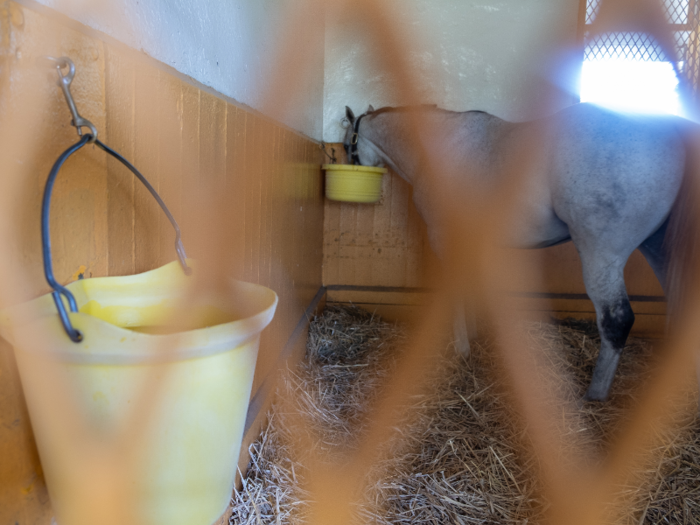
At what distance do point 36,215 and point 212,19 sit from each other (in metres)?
0.76

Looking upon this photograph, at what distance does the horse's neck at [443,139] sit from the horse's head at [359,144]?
0.13 metres

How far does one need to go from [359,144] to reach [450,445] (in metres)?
1.80

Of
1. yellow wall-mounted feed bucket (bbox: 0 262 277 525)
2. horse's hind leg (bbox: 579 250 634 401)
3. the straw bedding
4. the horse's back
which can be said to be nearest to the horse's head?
the straw bedding

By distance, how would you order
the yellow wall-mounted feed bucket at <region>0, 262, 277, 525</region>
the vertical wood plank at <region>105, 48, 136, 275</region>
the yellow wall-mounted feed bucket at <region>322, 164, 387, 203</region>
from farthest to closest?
the yellow wall-mounted feed bucket at <region>322, 164, 387, 203</region>, the vertical wood plank at <region>105, 48, 136, 275</region>, the yellow wall-mounted feed bucket at <region>0, 262, 277, 525</region>

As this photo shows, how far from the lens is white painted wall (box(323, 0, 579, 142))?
2809 millimetres

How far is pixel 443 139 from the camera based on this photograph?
7.38 ft

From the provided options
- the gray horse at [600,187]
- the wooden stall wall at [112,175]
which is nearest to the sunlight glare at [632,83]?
the gray horse at [600,187]

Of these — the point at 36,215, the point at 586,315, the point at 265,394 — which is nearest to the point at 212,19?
the point at 36,215

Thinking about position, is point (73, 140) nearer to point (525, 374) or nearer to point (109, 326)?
point (109, 326)

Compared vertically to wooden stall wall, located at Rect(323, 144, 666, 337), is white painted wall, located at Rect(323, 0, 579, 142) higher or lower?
higher

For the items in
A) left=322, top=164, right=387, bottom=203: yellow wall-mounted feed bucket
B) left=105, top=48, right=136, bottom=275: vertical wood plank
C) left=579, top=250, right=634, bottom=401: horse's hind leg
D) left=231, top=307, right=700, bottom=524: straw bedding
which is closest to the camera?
left=105, top=48, right=136, bottom=275: vertical wood plank

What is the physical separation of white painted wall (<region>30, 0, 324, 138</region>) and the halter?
1.87 feet

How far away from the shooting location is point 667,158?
62.9 inches

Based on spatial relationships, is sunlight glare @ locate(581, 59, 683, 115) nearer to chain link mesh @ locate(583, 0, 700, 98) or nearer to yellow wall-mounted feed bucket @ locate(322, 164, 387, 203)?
chain link mesh @ locate(583, 0, 700, 98)
